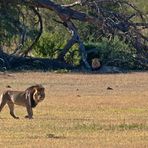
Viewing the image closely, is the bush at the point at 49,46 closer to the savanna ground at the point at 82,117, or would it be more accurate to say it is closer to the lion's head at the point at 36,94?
the savanna ground at the point at 82,117

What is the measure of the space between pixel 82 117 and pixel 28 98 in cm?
121

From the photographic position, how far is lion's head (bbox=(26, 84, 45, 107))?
17.8 meters

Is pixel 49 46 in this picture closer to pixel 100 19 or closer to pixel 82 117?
pixel 100 19

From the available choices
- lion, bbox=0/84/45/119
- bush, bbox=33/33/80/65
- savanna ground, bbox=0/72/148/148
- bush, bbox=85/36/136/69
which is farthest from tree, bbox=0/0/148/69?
lion, bbox=0/84/45/119

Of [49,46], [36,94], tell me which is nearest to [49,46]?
[49,46]

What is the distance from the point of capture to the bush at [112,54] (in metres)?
36.0

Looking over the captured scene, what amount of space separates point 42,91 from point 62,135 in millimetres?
3193

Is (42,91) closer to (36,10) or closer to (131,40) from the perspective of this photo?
(131,40)

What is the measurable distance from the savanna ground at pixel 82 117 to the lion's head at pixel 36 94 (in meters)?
0.39

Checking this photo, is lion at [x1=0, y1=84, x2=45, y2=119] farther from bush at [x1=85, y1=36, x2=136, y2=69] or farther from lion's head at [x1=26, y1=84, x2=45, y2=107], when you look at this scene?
bush at [x1=85, y1=36, x2=136, y2=69]

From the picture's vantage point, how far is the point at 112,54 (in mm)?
37906

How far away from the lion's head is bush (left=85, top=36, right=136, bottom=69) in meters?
17.3

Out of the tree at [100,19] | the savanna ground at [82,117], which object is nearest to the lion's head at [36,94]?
the savanna ground at [82,117]

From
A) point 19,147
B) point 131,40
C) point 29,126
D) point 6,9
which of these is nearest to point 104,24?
point 131,40
